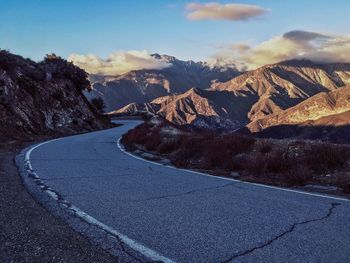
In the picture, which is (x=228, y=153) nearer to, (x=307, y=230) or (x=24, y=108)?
(x=307, y=230)

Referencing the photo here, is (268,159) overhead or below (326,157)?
below

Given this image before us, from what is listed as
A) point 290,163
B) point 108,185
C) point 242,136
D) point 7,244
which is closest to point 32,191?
point 108,185

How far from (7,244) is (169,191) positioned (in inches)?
168

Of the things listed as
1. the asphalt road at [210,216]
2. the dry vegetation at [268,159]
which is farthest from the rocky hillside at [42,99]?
the asphalt road at [210,216]

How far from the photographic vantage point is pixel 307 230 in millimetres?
6340

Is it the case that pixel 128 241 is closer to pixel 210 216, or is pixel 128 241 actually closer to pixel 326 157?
pixel 210 216

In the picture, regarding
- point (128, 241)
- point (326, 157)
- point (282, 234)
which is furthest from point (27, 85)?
point (282, 234)

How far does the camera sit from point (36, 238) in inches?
233

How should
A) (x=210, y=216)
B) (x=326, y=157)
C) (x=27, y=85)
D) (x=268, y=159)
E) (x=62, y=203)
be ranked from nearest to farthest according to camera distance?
(x=210, y=216), (x=62, y=203), (x=326, y=157), (x=268, y=159), (x=27, y=85)

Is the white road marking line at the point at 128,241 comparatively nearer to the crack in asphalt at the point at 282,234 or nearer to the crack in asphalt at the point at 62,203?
the crack in asphalt at the point at 62,203

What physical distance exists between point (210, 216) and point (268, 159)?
5.40m

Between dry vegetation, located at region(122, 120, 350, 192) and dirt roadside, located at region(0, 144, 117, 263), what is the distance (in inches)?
224

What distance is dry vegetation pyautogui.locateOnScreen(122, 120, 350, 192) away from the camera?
417 inches

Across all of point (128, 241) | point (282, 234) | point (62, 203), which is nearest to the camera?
point (128, 241)
